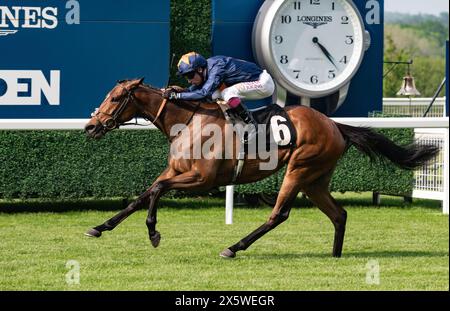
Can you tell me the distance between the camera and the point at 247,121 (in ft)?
23.8

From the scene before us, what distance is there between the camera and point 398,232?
29.5ft

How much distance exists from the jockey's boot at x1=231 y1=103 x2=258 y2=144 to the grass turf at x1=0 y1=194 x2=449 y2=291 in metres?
0.81

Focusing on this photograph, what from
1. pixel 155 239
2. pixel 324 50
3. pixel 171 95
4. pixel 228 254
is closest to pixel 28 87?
pixel 171 95

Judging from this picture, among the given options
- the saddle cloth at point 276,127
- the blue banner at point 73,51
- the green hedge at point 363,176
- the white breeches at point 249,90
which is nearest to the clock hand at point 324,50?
the green hedge at point 363,176

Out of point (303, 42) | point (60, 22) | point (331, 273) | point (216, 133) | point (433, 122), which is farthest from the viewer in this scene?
point (303, 42)

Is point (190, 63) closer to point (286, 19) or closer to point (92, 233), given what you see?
point (92, 233)

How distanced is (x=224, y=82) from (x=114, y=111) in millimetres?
774

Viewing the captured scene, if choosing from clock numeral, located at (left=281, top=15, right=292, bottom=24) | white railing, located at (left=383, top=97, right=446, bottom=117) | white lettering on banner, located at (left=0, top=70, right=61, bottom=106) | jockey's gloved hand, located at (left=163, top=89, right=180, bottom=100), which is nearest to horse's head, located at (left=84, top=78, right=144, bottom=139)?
jockey's gloved hand, located at (left=163, top=89, right=180, bottom=100)

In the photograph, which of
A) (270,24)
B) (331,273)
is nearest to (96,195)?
(270,24)

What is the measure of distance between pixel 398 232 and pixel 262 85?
2.23 metres

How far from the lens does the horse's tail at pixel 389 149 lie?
7641 millimetres

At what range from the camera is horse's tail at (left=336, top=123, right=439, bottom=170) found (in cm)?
764

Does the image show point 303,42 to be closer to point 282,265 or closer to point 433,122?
point 433,122

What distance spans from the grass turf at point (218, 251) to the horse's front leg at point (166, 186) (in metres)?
0.19
